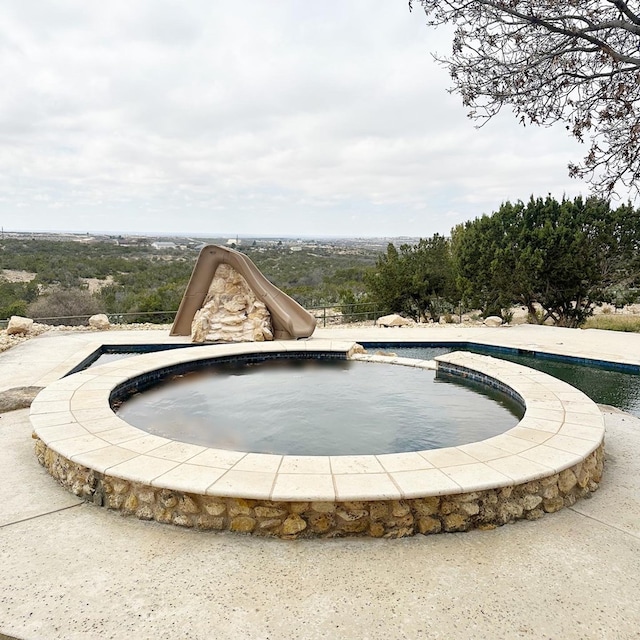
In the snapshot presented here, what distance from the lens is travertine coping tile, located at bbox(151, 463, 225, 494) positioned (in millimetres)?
3330

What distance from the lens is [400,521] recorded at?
3311 mm

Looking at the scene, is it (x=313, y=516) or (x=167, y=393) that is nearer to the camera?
(x=313, y=516)

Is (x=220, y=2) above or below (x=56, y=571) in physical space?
above

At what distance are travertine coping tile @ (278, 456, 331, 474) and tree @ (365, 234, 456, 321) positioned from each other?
1493 centimetres

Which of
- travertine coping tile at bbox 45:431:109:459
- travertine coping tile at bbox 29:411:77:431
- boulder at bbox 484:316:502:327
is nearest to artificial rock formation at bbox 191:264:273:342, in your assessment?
travertine coping tile at bbox 29:411:77:431

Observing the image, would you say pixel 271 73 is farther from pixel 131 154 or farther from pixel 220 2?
pixel 131 154

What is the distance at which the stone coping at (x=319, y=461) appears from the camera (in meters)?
3.32

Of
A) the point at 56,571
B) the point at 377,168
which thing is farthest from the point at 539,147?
the point at 377,168

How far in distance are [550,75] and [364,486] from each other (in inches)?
209

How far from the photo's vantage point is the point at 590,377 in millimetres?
8719

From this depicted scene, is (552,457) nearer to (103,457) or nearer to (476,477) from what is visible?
(476,477)

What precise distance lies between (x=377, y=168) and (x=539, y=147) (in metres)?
22.7

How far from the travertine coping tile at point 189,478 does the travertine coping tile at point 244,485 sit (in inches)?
2.5

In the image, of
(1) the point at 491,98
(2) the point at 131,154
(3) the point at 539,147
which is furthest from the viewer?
(2) the point at 131,154
